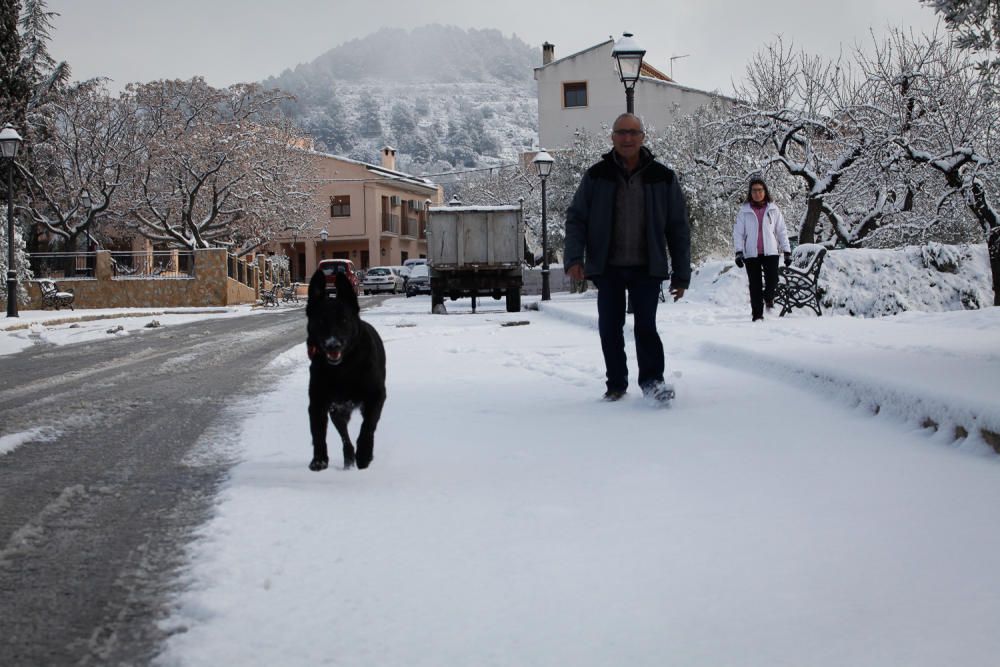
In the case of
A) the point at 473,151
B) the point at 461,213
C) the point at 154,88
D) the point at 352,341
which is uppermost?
the point at 473,151

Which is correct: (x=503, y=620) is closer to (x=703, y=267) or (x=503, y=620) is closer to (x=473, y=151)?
(x=703, y=267)

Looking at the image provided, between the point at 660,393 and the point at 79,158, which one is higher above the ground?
the point at 79,158

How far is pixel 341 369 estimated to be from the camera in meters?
4.10

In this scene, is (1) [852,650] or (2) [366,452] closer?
(1) [852,650]

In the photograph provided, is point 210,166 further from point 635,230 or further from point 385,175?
point 635,230

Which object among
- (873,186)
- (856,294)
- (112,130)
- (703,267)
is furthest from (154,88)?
(856,294)

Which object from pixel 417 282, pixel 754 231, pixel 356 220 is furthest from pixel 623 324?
pixel 356 220

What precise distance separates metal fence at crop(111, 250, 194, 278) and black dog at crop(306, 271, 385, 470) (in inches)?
1087

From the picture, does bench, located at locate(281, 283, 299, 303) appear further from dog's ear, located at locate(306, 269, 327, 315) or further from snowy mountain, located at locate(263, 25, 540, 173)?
snowy mountain, located at locate(263, 25, 540, 173)

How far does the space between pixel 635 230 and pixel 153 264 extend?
2686cm

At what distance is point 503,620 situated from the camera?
241 centimetres

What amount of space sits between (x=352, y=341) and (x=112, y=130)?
38.1 meters

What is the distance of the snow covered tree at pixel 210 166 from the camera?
1390 inches

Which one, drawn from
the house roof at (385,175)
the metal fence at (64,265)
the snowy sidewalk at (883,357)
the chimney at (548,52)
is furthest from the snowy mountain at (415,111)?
the snowy sidewalk at (883,357)
